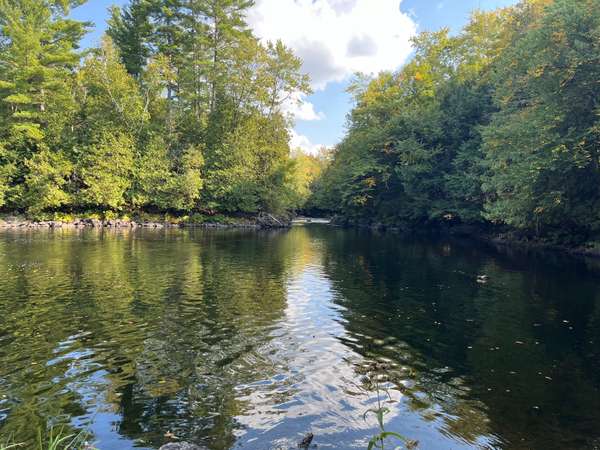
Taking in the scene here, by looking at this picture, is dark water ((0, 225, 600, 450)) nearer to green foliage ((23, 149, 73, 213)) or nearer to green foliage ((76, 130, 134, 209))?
green foliage ((23, 149, 73, 213))

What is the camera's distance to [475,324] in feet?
45.7

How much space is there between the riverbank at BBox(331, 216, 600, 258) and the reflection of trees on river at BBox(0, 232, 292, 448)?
2550cm

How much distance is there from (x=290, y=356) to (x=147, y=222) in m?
50.7

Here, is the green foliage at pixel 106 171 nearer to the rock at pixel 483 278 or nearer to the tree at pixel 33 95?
the tree at pixel 33 95

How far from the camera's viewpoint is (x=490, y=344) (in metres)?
12.1

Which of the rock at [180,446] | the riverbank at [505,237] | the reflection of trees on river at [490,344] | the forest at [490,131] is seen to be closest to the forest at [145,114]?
the forest at [490,131]

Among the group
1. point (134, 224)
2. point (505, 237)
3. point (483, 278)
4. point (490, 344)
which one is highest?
point (134, 224)

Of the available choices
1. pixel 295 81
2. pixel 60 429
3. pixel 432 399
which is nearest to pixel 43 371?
pixel 60 429

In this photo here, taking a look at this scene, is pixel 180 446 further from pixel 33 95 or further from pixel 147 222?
pixel 33 95

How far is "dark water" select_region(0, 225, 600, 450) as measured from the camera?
752cm

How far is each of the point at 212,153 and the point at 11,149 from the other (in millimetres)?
25325

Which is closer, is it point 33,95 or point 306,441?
point 306,441

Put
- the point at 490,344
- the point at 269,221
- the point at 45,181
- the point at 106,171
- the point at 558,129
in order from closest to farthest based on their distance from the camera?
the point at 490,344 < the point at 558,129 < the point at 45,181 < the point at 106,171 < the point at 269,221

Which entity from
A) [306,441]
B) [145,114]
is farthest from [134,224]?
[306,441]
